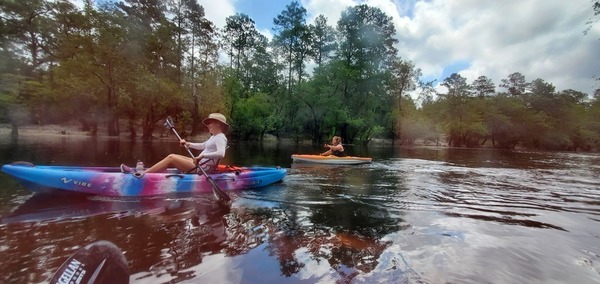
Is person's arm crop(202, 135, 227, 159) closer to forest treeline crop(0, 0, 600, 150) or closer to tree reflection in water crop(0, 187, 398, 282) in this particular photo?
tree reflection in water crop(0, 187, 398, 282)

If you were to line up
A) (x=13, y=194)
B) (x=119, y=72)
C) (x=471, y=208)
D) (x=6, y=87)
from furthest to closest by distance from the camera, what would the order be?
(x=119, y=72) < (x=6, y=87) < (x=471, y=208) < (x=13, y=194)

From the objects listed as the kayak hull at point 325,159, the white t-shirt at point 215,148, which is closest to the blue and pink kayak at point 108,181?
the white t-shirt at point 215,148

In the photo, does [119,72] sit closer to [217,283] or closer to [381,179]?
[381,179]

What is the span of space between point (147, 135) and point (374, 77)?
26.5 metres

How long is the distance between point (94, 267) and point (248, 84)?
124 ft

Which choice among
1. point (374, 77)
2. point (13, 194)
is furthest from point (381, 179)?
point (374, 77)

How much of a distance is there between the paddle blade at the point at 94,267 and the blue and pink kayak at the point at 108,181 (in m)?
3.58

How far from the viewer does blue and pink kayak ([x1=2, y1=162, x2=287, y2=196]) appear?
15.5 feet

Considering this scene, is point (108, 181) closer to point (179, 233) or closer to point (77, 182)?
point (77, 182)

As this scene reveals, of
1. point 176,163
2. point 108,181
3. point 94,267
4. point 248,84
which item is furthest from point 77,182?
point 248,84

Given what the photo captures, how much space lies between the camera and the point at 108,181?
5.14 metres

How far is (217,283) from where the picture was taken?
102 inches

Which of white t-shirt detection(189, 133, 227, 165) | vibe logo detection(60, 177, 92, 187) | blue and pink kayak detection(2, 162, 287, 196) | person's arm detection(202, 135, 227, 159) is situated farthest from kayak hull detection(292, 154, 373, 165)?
vibe logo detection(60, 177, 92, 187)

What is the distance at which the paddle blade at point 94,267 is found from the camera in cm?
190
